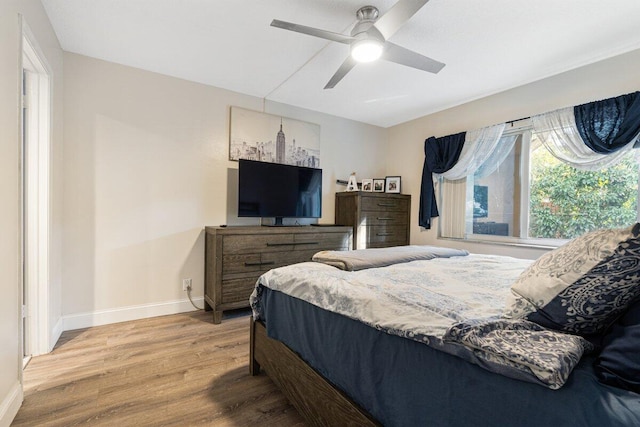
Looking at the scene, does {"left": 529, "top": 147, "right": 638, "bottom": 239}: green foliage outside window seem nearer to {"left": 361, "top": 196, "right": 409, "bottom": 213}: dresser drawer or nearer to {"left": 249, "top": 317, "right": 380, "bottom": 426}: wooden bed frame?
{"left": 361, "top": 196, "right": 409, "bottom": 213}: dresser drawer

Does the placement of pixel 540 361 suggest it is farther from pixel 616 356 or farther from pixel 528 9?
pixel 528 9

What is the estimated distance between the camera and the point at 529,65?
8.82 ft

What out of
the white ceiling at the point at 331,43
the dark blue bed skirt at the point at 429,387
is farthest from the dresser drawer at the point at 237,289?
the white ceiling at the point at 331,43

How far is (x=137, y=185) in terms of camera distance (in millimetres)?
2861

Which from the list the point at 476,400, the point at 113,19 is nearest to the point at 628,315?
the point at 476,400

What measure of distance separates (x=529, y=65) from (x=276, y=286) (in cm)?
295

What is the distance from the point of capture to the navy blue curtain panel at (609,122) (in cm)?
229

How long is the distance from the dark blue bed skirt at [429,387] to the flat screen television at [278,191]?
1.92 meters

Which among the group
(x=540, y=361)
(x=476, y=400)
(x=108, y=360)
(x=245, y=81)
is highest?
(x=245, y=81)

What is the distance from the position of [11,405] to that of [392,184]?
4051 mm

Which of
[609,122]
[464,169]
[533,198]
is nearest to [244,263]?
[464,169]

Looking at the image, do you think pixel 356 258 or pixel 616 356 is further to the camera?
pixel 356 258

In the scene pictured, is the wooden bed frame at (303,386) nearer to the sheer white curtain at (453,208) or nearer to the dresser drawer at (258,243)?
the dresser drawer at (258,243)

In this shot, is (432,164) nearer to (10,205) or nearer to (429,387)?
(429,387)
